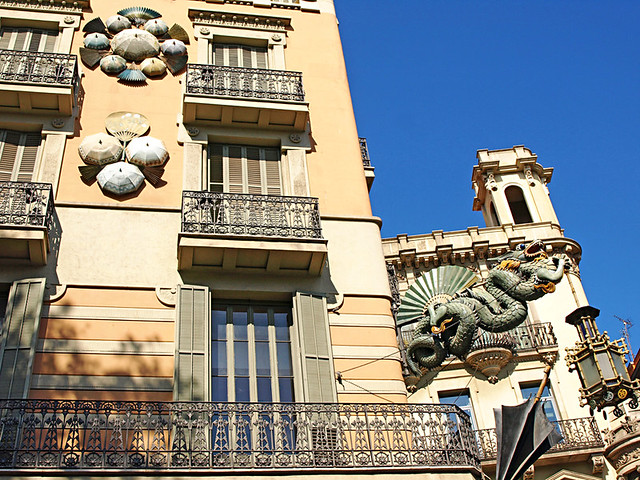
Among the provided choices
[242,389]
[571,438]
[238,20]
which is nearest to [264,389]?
[242,389]

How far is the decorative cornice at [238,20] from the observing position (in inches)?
656

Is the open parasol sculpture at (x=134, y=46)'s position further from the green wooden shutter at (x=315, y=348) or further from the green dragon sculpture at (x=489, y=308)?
the green dragon sculpture at (x=489, y=308)

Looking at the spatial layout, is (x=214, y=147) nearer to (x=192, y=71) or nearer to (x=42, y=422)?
(x=192, y=71)

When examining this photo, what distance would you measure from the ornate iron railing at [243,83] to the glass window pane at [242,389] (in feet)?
19.5

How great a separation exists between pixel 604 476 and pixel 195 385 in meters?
14.4

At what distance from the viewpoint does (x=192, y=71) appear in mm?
14914

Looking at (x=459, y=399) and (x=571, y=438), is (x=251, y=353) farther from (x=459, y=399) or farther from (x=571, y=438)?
(x=571, y=438)

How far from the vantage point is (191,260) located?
12.3 meters

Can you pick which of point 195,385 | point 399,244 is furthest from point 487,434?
point 195,385

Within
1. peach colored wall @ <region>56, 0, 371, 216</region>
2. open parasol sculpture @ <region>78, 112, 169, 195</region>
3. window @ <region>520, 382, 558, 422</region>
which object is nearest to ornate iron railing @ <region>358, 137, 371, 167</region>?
peach colored wall @ <region>56, 0, 371, 216</region>

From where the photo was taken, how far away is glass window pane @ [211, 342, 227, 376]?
11617mm

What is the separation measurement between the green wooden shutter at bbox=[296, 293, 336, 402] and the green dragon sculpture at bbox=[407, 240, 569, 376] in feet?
4.80

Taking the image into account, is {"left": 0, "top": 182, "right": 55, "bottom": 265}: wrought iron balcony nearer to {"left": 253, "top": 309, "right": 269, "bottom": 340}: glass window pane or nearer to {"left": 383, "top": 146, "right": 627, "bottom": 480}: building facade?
{"left": 253, "top": 309, "right": 269, "bottom": 340}: glass window pane

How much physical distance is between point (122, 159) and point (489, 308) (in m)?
7.21
